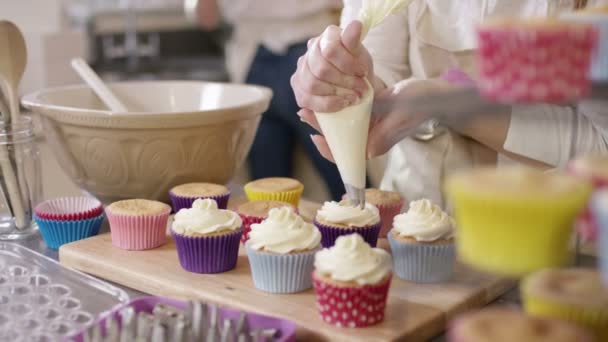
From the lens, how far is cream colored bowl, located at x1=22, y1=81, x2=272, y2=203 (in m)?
1.38

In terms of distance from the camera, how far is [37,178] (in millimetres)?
1386

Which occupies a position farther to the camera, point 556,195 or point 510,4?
point 510,4

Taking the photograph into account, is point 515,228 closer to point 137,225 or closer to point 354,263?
point 354,263

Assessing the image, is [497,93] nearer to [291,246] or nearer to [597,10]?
[597,10]

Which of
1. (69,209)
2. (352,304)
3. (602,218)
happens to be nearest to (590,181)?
(602,218)

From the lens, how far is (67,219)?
1323 mm

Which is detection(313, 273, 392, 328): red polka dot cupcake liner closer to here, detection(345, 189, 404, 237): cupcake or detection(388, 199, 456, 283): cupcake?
detection(388, 199, 456, 283): cupcake

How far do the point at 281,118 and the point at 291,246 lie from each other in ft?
6.48

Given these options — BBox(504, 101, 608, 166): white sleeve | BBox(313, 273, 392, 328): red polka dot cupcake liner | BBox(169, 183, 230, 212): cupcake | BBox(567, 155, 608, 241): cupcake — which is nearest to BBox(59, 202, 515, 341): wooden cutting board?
BBox(313, 273, 392, 328): red polka dot cupcake liner

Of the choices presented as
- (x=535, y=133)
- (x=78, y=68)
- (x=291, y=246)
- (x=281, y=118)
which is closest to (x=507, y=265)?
(x=291, y=246)

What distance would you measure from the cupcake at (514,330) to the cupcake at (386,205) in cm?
71

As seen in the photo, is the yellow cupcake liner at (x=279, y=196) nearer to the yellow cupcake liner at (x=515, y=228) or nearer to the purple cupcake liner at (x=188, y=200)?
the purple cupcake liner at (x=188, y=200)

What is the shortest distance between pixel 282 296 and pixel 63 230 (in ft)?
1.47

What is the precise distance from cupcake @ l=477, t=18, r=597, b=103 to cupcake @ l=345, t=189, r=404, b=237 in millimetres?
736
